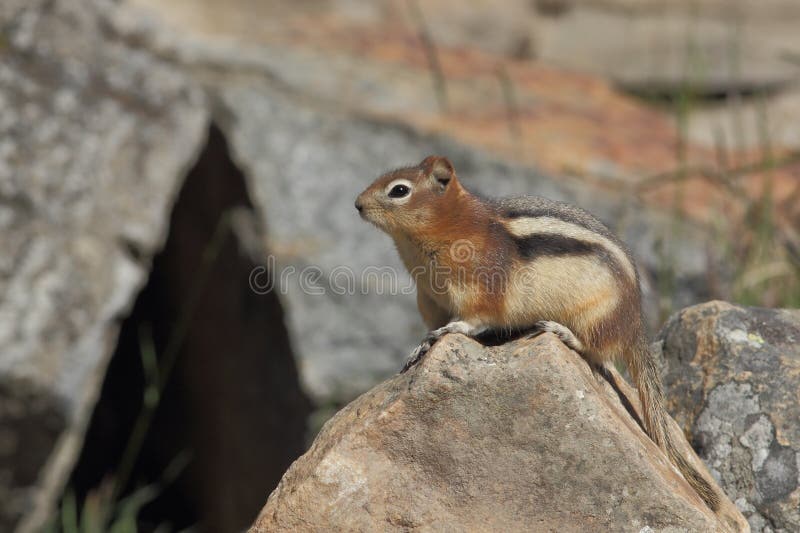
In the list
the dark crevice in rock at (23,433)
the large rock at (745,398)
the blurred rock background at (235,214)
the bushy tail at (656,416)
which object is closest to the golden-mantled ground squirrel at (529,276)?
the bushy tail at (656,416)

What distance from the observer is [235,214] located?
7.39 m

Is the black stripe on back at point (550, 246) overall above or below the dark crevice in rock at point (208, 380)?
above

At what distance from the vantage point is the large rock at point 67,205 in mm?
6023

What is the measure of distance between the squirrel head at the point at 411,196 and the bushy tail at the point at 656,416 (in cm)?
103

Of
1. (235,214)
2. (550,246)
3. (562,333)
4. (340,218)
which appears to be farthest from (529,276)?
(235,214)

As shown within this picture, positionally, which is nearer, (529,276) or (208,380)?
(529,276)

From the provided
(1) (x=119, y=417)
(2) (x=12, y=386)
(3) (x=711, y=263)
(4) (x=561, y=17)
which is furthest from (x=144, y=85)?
(4) (x=561, y=17)

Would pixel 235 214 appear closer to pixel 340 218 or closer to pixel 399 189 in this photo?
pixel 340 218

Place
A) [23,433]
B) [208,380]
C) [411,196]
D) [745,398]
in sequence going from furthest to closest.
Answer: [208,380], [23,433], [411,196], [745,398]

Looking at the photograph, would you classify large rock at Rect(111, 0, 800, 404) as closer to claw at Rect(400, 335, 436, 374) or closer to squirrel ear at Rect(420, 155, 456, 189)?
squirrel ear at Rect(420, 155, 456, 189)

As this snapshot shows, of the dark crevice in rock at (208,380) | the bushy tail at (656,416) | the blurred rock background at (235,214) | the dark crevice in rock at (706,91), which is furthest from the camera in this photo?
the dark crevice in rock at (706,91)

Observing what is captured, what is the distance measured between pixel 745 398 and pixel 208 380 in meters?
4.90

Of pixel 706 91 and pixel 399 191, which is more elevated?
pixel 399 191

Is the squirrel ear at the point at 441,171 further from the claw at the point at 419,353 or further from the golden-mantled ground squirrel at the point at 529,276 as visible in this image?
the claw at the point at 419,353
